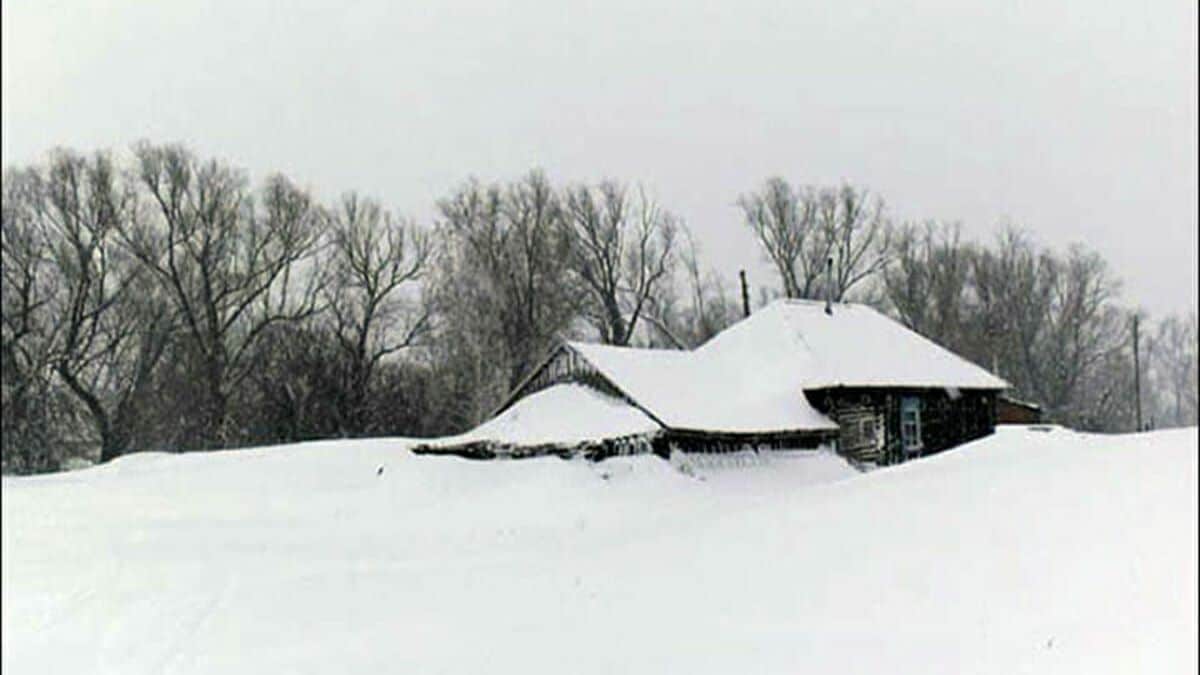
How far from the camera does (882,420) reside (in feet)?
81.0

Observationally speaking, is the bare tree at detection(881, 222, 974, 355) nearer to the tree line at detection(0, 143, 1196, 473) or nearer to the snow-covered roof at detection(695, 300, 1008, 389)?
the tree line at detection(0, 143, 1196, 473)

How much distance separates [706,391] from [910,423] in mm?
5304

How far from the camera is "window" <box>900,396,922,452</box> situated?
82.4 feet

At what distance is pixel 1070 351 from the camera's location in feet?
175

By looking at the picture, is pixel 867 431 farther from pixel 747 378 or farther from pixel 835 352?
pixel 747 378

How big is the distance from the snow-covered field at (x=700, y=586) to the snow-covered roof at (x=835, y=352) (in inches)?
459

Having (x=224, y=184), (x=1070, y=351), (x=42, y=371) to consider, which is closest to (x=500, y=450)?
(x=42, y=371)

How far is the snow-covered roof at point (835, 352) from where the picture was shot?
25391 millimetres

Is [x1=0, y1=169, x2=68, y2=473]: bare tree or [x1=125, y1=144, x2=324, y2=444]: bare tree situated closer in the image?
[x1=0, y1=169, x2=68, y2=473]: bare tree

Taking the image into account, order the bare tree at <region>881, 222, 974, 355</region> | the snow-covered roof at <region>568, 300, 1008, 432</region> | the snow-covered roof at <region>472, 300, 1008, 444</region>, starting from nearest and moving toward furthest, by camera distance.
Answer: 1. the snow-covered roof at <region>472, 300, 1008, 444</region>
2. the snow-covered roof at <region>568, 300, 1008, 432</region>
3. the bare tree at <region>881, 222, 974, 355</region>

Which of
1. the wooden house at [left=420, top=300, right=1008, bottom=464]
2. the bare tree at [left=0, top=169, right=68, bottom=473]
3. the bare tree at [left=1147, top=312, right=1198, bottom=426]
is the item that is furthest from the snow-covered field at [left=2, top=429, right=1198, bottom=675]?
the bare tree at [left=1147, top=312, right=1198, bottom=426]

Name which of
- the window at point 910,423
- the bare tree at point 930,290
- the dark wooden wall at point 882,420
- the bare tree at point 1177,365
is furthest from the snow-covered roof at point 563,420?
the bare tree at point 1177,365

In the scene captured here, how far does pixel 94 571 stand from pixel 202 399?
26400 mm

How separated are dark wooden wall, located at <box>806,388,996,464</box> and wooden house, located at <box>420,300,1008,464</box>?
3 centimetres
